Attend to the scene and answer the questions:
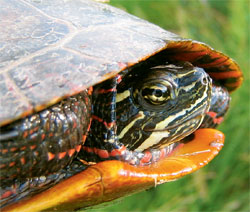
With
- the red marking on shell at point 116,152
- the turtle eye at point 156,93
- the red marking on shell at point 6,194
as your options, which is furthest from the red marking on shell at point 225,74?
the red marking on shell at point 6,194

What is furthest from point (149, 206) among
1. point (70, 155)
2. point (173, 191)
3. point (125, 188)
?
point (70, 155)

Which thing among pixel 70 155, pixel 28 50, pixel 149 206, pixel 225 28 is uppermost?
pixel 28 50

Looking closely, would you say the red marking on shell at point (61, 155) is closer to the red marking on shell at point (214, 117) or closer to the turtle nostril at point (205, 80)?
the turtle nostril at point (205, 80)

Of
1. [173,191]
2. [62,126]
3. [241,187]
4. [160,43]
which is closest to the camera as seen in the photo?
[62,126]

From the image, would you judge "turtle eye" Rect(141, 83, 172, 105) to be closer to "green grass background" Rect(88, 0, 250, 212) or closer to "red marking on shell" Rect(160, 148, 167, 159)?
"red marking on shell" Rect(160, 148, 167, 159)

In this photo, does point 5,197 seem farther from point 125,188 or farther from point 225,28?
point 225,28

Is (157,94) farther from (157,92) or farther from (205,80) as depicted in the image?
(205,80)

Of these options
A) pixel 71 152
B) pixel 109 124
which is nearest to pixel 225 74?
pixel 109 124
